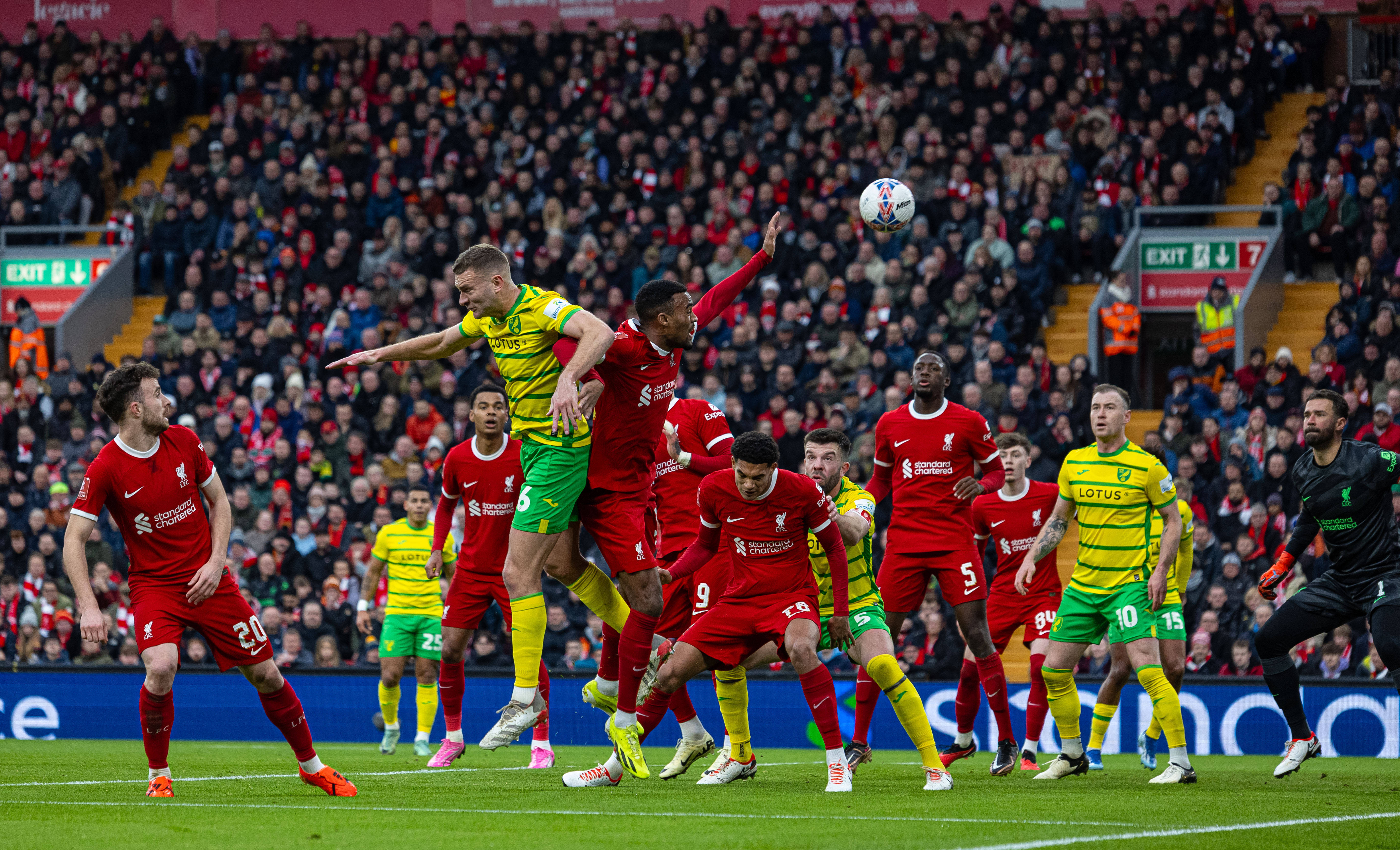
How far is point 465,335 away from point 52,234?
19889 mm

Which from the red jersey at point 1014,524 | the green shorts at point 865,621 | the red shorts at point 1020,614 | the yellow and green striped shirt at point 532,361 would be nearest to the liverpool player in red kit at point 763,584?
the green shorts at point 865,621

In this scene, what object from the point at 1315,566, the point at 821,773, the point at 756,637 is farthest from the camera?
the point at 1315,566

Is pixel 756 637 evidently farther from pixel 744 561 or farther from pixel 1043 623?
pixel 1043 623

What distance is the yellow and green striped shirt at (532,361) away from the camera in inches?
385

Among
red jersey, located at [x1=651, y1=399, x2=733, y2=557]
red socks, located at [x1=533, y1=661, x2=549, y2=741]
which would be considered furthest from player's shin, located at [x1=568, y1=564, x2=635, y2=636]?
red jersey, located at [x1=651, y1=399, x2=733, y2=557]

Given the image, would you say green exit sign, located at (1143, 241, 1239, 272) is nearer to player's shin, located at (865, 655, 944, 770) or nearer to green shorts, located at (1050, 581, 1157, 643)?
green shorts, located at (1050, 581, 1157, 643)

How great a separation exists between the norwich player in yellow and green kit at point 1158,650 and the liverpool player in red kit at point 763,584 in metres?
2.56

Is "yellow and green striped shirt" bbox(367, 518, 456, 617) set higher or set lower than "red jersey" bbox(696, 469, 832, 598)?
lower

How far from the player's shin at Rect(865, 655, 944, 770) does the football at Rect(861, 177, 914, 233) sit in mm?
4026

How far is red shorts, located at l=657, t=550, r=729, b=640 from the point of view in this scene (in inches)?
424

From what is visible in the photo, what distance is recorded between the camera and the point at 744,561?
9.86 meters

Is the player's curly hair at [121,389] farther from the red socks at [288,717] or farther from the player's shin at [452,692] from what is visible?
the player's shin at [452,692]

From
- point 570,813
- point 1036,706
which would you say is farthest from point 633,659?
point 1036,706

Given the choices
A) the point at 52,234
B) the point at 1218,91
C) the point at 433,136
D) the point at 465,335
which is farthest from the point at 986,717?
the point at 52,234
